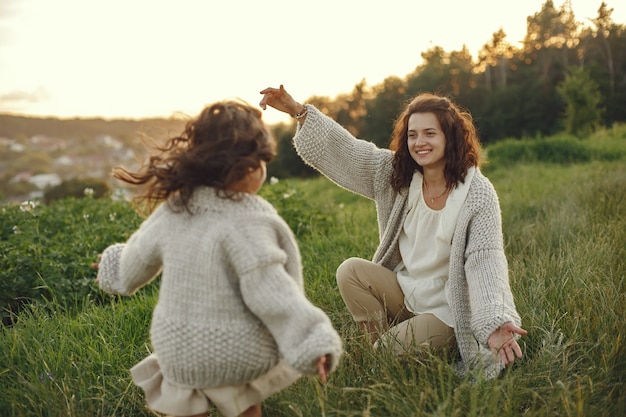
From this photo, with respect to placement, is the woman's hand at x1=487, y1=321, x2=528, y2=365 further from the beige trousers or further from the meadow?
the beige trousers

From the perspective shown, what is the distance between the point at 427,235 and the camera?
116 inches

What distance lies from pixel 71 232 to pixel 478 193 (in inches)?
176

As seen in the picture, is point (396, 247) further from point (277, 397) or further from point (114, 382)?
point (114, 382)

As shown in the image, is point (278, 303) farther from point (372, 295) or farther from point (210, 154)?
point (372, 295)

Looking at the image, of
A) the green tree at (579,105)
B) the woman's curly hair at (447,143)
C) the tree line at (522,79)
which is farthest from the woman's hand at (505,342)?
the tree line at (522,79)

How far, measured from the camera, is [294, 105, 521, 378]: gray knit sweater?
2.55 m

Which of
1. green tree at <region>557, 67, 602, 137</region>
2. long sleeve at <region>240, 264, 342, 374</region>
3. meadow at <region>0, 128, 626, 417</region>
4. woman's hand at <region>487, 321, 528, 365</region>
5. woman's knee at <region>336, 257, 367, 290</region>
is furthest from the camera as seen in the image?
green tree at <region>557, 67, 602, 137</region>

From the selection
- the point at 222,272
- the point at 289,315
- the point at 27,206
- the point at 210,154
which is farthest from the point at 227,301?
the point at 27,206

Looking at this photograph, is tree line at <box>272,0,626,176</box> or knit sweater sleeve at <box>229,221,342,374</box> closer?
knit sweater sleeve at <box>229,221,342,374</box>

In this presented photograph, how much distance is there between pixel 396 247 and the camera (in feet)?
10.3

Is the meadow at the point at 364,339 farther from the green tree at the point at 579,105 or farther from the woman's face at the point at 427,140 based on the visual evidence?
the green tree at the point at 579,105

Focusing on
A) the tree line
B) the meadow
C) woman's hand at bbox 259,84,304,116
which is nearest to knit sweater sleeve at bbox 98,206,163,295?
the meadow

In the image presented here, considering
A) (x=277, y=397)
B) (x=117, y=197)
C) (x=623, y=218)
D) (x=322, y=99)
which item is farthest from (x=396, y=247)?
(x=322, y=99)

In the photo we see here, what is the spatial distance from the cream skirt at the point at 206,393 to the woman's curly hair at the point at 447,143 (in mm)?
1337
